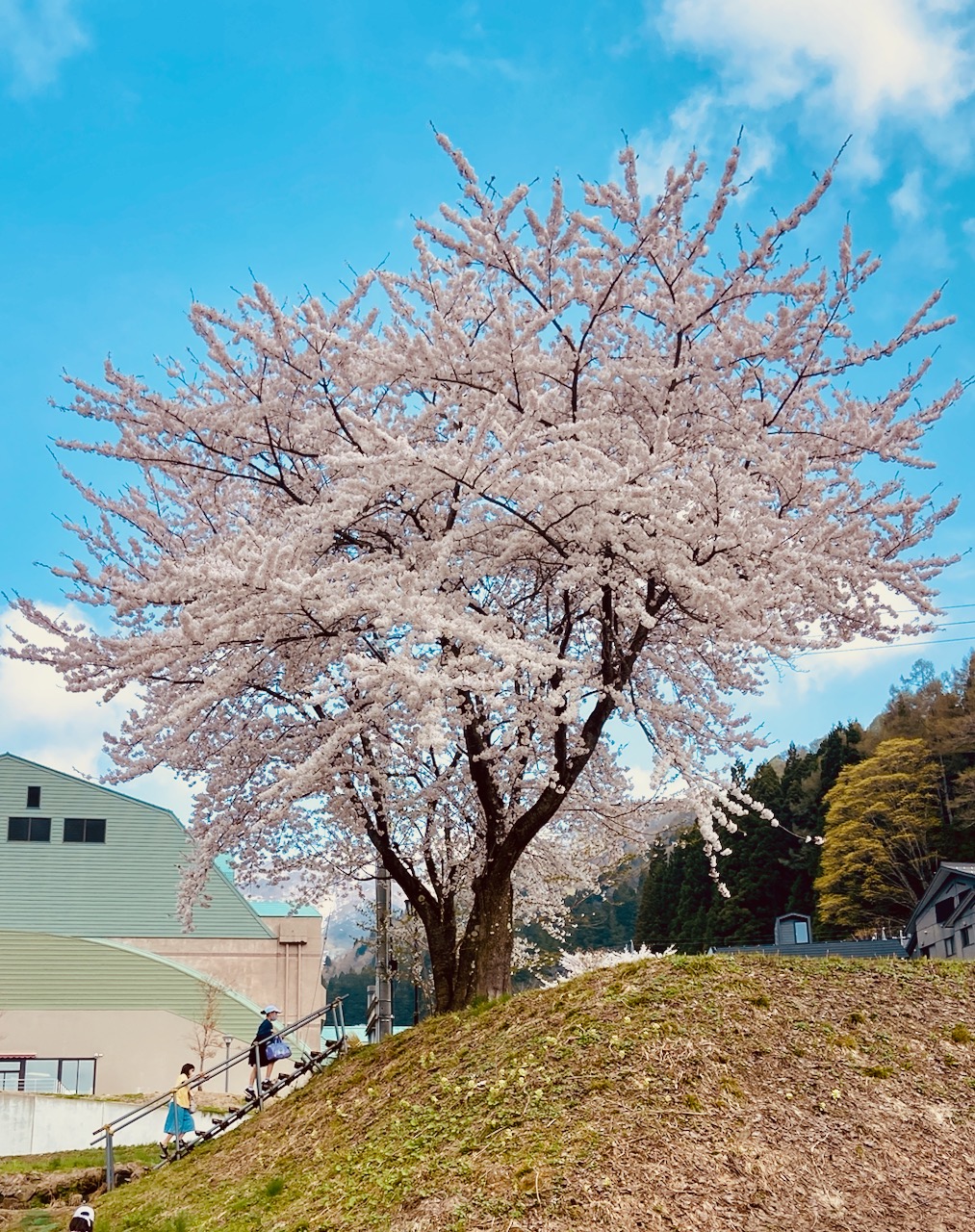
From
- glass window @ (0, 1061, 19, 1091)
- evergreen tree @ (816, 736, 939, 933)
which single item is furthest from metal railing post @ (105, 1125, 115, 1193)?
evergreen tree @ (816, 736, 939, 933)

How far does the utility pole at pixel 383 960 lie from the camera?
14.7 metres

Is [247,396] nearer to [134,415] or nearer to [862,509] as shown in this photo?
[134,415]

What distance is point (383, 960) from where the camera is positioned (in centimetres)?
1534

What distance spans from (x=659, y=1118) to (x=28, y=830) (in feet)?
112

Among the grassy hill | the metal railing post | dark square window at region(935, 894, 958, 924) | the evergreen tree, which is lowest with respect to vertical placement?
the metal railing post

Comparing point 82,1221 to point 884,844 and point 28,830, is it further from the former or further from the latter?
point 884,844

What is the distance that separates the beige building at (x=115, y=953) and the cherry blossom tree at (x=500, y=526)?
21333 mm

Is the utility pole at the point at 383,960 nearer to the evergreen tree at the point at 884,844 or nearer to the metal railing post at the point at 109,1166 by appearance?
the metal railing post at the point at 109,1166

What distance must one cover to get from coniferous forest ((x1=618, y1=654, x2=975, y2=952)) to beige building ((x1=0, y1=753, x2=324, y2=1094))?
1584 centimetres

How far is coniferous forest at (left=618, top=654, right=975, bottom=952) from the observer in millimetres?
53688

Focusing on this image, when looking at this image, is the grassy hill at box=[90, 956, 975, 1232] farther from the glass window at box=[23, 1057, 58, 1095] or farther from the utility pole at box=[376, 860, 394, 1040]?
the glass window at box=[23, 1057, 58, 1095]

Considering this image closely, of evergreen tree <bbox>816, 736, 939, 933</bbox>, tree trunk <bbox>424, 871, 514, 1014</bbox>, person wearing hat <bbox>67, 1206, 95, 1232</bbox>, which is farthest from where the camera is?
evergreen tree <bbox>816, 736, 939, 933</bbox>

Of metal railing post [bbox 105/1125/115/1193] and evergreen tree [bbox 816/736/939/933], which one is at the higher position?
evergreen tree [bbox 816/736/939/933]

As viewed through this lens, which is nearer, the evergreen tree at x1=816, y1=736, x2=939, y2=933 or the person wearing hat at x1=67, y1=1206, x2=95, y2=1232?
the person wearing hat at x1=67, y1=1206, x2=95, y2=1232
